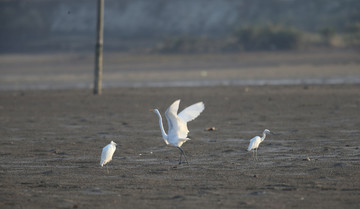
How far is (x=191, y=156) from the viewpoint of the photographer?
12.8 m

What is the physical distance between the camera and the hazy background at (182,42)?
35.9 metres

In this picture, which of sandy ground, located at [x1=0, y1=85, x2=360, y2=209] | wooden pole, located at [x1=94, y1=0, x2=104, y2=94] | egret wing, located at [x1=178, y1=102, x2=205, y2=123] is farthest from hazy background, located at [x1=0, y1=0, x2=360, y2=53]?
egret wing, located at [x1=178, y1=102, x2=205, y2=123]

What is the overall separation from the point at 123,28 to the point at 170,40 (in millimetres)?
18160

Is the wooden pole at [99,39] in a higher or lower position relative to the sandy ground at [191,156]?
higher

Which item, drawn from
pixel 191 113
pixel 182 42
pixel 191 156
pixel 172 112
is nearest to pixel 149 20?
pixel 182 42

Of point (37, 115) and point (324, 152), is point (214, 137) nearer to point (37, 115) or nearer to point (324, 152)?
point (324, 152)

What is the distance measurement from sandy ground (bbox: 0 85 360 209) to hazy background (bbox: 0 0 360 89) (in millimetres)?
10459

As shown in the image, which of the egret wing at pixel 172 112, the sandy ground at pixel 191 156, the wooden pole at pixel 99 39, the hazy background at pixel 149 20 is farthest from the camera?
the hazy background at pixel 149 20

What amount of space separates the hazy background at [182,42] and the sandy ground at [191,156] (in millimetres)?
10459

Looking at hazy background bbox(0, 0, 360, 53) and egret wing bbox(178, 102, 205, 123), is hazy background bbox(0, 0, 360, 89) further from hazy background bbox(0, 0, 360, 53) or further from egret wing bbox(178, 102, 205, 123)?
egret wing bbox(178, 102, 205, 123)

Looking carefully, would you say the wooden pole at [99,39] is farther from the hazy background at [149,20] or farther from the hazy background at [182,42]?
the hazy background at [149,20]

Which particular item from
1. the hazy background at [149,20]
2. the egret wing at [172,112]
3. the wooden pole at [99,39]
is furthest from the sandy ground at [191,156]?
the hazy background at [149,20]

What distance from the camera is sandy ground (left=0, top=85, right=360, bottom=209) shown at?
9.23 m

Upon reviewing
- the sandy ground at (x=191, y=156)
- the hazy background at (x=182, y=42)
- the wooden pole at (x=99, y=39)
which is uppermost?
the hazy background at (x=182, y=42)
